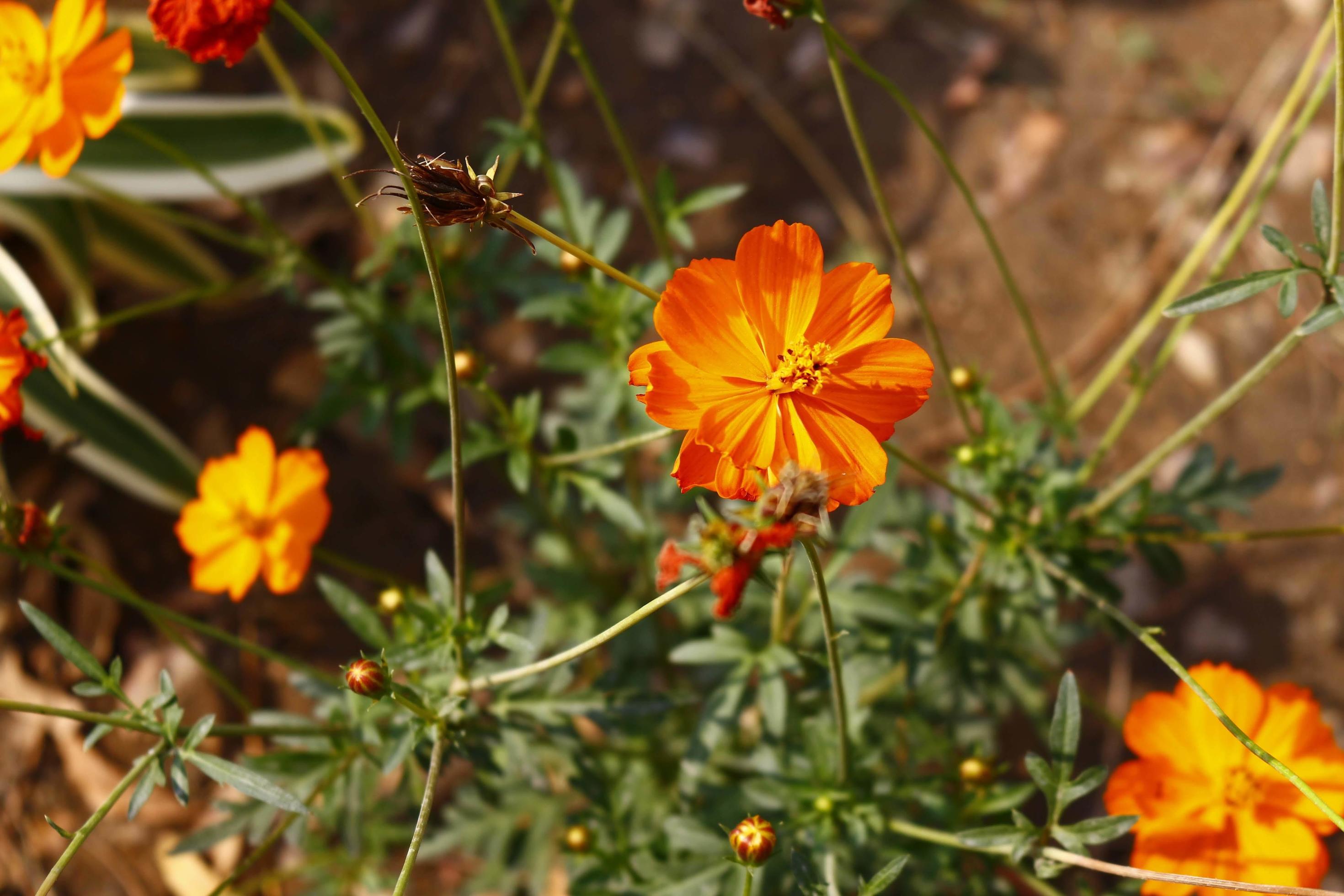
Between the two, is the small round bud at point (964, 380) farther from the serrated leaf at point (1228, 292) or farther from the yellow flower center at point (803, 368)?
the yellow flower center at point (803, 368)

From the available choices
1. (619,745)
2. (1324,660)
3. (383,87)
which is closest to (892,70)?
(383,87)

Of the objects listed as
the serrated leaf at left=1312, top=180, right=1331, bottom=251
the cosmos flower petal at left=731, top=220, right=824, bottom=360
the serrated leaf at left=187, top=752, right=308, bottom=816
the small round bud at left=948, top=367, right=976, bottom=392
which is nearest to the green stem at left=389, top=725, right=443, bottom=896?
the serrated leaf at left=187, top=752, right=308, bottom=816

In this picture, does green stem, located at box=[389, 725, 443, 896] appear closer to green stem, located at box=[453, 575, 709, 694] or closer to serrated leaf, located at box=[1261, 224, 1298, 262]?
green stem, located at box=[453, 575, 709, 694]

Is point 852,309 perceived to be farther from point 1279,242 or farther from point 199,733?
point 199,733

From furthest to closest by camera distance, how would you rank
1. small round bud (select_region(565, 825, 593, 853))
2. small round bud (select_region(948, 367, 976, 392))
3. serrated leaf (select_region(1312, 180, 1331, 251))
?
1. small round bud (select_region(565, 825, 593, 853))
2. small round bud (select_region(948, 367, 976, 392))
3. serrated leaf (select_region(1312, 180, 1331, 251))

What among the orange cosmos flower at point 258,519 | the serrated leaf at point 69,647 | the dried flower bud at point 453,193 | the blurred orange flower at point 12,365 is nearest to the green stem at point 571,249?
the dried flower bud at point 453,193
